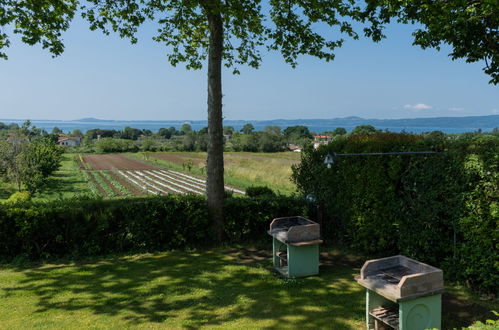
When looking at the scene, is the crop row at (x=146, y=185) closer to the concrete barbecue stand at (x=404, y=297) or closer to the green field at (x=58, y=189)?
the green field at (x=58, y=189)

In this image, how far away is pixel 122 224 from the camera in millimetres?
8391

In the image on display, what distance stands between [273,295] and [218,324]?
4.53 feet

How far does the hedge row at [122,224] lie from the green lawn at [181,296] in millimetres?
564

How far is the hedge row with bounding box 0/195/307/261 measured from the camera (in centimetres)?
774

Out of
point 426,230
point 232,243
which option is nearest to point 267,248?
point 232,243

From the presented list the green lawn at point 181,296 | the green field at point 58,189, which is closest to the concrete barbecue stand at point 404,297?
the green lawn at point 181,296

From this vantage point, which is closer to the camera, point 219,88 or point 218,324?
point 218,324

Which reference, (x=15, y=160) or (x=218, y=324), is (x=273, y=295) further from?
(x=15, y=160)

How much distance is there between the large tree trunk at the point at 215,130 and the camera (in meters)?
8.81

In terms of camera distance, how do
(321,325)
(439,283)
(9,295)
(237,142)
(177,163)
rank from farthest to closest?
1. (237,142)
2. (177,163)
3. (9,295)
4. (321,325)
5. (439,283)

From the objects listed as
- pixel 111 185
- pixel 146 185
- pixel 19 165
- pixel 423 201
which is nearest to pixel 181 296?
pixel 423 201

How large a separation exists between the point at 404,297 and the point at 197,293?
3.51 meters

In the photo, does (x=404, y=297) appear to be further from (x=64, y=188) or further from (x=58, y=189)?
(x=64, y=188)

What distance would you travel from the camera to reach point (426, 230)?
254 inches
